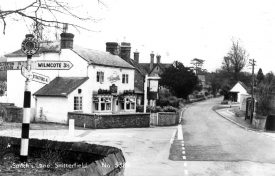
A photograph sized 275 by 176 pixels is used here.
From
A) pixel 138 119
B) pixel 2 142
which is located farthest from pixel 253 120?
pixel 2 142

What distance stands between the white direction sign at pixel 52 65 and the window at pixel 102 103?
30980mm

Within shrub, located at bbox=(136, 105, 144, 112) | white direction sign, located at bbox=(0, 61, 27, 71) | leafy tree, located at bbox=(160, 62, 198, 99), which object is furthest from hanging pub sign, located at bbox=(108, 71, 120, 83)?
white direction sign, located at bbox=(0, 61, 27, 71)

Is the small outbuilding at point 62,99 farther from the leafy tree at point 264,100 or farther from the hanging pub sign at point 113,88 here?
the leafy tree at point 264,100

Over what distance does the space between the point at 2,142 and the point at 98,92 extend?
31142mm

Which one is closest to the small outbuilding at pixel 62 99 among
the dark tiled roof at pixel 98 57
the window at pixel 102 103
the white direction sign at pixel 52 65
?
the window at pixel 102 103

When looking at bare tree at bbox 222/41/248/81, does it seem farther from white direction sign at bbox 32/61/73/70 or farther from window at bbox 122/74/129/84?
white direction sign at bbox 32/61/73/70

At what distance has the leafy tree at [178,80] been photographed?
71.9 metres

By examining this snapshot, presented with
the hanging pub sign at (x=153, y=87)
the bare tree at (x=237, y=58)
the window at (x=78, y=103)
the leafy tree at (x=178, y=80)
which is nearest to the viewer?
the window at (x=78, y=103)

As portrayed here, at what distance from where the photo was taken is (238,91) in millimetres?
82000

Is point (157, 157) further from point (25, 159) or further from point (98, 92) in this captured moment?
point (98, 92)

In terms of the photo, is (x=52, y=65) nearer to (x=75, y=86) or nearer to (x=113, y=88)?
(x=75, y=86)

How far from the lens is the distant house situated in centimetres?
8038

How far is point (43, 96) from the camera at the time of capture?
35281mm

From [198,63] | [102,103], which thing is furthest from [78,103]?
[198,63]
